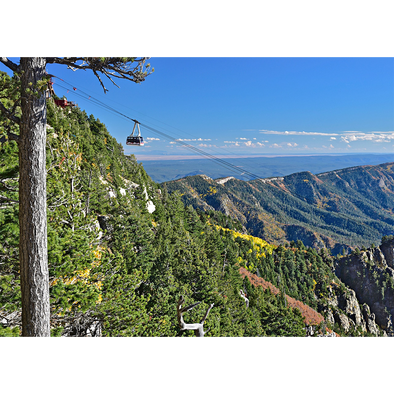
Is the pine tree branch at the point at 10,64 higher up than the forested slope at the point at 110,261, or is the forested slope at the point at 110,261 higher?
the pine tree branch at the point at 10,64

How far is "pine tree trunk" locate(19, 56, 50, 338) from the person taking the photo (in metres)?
3.21

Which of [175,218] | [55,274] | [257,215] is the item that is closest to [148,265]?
[55,274]

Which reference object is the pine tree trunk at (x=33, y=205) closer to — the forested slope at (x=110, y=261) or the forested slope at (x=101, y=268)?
the forested slope at (x=101, y=268)

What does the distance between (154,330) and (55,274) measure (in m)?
7.15

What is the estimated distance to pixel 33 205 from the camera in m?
3.41

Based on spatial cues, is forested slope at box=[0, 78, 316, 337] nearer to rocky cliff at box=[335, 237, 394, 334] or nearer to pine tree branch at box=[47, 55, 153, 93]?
pine tree branch at box=[47, 55, 153, 93]

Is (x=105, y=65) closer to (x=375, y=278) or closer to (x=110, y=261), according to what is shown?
(x=110, y=261)

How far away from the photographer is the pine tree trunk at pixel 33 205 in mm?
3211

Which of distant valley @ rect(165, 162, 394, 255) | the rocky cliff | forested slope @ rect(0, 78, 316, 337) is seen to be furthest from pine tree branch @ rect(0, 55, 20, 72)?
distant valley @ rect(165, 162, 394, 255)

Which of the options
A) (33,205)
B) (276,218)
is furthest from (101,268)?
(276,218)

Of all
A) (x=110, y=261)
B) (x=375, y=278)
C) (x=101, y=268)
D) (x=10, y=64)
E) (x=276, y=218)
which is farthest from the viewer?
(x=276, y=218)

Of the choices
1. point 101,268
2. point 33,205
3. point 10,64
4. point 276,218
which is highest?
point 276,218

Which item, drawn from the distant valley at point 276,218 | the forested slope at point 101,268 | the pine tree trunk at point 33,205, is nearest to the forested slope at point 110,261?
the forested slope at point 101,268

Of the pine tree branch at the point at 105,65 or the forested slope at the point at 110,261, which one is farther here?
the forested slope at the point at 110,261
